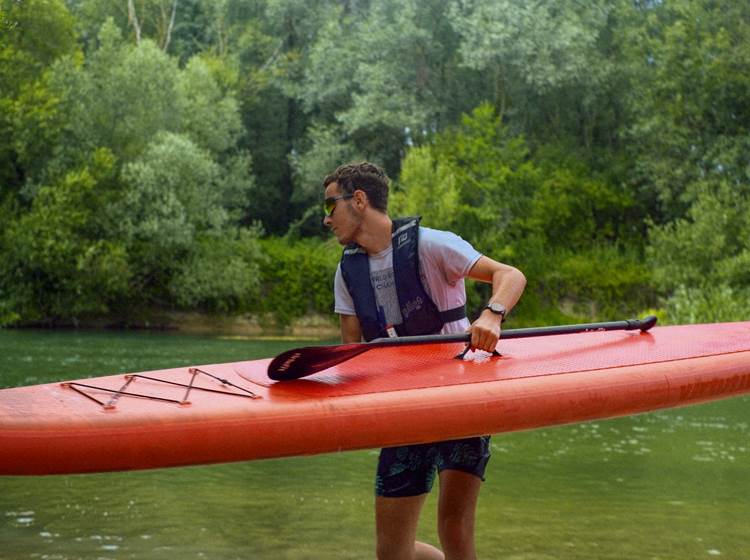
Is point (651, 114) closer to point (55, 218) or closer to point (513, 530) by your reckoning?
point (55, 218)

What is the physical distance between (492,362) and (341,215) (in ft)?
2.33

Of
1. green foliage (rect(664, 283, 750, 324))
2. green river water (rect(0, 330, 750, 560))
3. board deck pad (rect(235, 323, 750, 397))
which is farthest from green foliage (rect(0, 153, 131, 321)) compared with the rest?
board deck pad (rect(235, 323, 750, 397))

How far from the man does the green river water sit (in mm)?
1565

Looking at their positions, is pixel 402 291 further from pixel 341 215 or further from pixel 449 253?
pixel 341 215

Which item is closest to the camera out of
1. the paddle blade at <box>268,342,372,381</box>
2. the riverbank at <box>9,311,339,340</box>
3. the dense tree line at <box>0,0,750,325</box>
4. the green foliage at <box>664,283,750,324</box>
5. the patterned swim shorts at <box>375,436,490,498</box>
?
the patterned swim shorts at <box>375,436,490,498</box>

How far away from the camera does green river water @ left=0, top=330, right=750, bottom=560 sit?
4.91 meters

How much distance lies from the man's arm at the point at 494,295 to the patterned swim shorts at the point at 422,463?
29 centimetres

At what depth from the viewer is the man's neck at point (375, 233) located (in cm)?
341

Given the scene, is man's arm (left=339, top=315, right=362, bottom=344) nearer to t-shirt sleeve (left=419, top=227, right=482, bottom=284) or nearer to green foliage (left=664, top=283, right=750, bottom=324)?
t-shirt sleeve (left=419, top=227, right=482, bottom=284)

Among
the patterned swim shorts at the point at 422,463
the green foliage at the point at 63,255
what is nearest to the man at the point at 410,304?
the patterned swim shorts at the point at 422,463

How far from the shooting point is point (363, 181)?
340 centimetres

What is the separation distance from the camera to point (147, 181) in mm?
24219

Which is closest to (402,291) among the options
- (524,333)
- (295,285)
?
(524,333)

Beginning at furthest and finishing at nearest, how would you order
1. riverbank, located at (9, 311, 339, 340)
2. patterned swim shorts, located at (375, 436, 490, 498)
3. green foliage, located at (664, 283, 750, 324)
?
riverbank, located at (9, 311, 339, 340), green foliage, located at (664, 283, 750, 324), patterned swim shorts, located at (375, 436, 490, 498)
